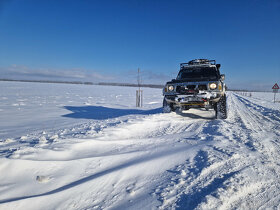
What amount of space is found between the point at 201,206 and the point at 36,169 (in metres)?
1.73

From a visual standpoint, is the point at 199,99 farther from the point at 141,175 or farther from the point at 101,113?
the point at 101,113

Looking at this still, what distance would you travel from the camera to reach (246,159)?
78.9 inches

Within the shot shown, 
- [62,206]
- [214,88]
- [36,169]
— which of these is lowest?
[62,206]

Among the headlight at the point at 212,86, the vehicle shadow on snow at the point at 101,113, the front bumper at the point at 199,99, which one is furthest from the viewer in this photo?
the vehicle shadow on snow at the point at 101,113

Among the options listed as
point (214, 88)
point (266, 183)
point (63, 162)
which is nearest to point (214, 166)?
point (266, 183)

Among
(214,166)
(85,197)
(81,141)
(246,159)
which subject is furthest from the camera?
(81,141)

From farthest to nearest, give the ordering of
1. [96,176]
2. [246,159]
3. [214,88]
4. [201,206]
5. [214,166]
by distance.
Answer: [214,88]
[246,159]
[214,166]
[96,176]
[201,206]

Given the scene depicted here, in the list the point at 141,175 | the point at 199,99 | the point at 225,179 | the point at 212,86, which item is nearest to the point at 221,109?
the point at 212,86

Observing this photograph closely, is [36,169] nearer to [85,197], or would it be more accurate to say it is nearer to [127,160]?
[85,197]

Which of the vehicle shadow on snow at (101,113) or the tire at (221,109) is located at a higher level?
the tire at (221,109)

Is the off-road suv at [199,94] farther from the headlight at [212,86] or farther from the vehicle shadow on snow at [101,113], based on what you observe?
the vehicle shadow on snow at [101,113]

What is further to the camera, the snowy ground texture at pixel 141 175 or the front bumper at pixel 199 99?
the front bumper at pixel 199 99

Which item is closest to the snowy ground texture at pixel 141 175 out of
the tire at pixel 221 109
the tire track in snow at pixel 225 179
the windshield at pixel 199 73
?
the tire track in snow at pixel 225 179

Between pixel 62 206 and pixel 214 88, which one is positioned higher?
pixel 214 88
